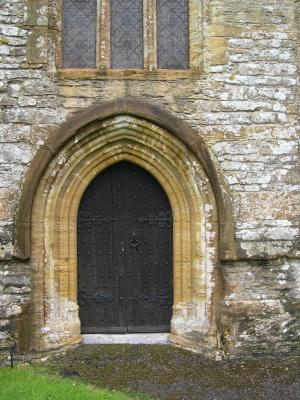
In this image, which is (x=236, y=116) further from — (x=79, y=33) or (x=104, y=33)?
(x=79, y=33)

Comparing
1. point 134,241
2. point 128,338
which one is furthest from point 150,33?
point 128,338

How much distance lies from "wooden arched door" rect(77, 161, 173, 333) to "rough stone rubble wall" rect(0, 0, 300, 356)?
957mm

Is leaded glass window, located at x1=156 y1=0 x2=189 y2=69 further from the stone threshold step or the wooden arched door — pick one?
the stone threshold step

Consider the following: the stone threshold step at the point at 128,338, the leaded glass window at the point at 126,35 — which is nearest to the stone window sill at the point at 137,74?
the leaded glass window at the point at 126,35

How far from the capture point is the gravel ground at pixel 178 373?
208 inches

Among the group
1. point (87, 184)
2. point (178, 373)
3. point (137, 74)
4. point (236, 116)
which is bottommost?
point (178, 373)

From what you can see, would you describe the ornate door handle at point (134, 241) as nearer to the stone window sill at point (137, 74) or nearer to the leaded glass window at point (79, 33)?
the stone window sill at point (137, 74)

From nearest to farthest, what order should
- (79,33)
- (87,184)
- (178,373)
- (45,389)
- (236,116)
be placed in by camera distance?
(45,389) < (178,373) < (236,116) < (87,184) < (79,33)

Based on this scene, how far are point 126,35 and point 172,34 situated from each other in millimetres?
627

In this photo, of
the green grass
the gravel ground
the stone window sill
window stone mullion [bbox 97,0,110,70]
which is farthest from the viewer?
window stone mullion [bbox 97,0,110,70]

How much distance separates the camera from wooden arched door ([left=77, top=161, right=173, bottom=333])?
7.04 metres

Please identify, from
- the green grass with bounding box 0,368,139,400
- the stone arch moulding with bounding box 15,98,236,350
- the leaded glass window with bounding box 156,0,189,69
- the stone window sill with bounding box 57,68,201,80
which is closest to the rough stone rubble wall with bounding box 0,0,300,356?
the stone window sill with bounding box 57,68,201,80

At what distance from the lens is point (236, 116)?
6699mm

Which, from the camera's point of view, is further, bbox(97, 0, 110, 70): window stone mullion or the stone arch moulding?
bbox(97, 0, 110, 70): window stone mullion
